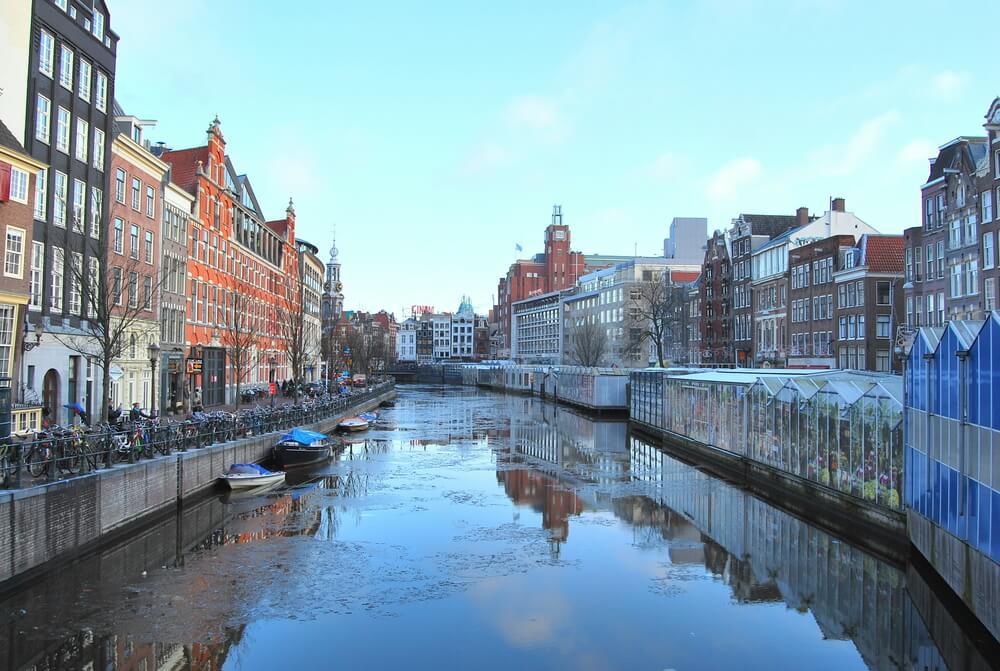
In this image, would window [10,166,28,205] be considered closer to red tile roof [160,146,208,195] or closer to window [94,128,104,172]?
window [94,128,104,172]

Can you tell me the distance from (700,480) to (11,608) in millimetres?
27280

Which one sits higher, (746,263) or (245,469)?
(746,263)

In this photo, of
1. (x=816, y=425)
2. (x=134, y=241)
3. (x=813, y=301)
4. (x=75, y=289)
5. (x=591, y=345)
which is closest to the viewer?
(x=816, y=425)

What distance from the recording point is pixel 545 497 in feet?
103

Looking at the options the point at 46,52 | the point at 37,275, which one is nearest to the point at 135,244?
the point at 37,275

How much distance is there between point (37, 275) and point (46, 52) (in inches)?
357

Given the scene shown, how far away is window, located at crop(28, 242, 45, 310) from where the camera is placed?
30.9 m

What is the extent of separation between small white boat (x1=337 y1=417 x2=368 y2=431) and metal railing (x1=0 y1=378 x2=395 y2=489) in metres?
16.1

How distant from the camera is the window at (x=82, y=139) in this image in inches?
1334

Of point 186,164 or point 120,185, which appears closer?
point 120,185

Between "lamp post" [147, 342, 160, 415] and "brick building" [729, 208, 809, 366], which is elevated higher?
"brick building" [729, 208, 809, 366]

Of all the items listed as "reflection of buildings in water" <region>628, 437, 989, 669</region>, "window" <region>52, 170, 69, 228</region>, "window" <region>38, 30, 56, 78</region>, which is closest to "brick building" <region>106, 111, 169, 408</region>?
"window" <region>52, 170, 69, 228</region>

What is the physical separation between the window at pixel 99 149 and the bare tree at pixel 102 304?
4.12m

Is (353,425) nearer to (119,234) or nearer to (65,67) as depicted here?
(119,234)
